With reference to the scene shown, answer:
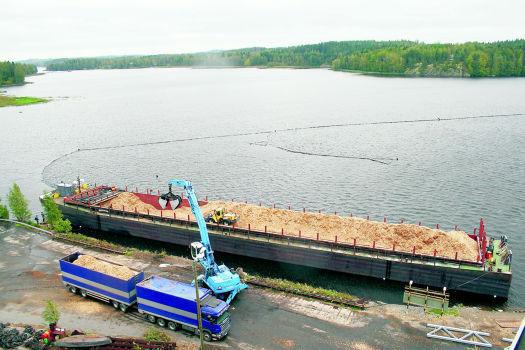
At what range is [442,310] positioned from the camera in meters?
28.9

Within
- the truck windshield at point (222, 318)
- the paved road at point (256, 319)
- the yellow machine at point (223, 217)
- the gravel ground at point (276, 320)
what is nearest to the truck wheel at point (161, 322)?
the gravel ground at point (276, 320)

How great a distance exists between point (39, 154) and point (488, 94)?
13899cm

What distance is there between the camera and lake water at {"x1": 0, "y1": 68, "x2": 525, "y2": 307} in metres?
55.6

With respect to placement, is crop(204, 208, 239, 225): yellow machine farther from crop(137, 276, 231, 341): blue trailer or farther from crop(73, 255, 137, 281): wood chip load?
crop(137, 276, 231, 341): blue trailer

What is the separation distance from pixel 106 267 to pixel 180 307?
25.3ft

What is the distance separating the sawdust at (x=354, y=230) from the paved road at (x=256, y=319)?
972 cm

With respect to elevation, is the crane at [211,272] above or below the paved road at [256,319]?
above

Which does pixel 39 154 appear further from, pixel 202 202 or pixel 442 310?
→ pixel 442 310

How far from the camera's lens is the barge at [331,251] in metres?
32.7

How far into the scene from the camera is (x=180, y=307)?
26156mm

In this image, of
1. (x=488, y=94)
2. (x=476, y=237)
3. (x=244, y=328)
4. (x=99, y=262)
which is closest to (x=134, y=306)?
(x=99, y=262)

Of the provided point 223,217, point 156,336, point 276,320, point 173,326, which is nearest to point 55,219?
point 223,217

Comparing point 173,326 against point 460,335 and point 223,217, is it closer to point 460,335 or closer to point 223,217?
point 223,217

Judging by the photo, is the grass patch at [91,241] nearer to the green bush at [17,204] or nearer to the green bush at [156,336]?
the green bush at [17,204]
